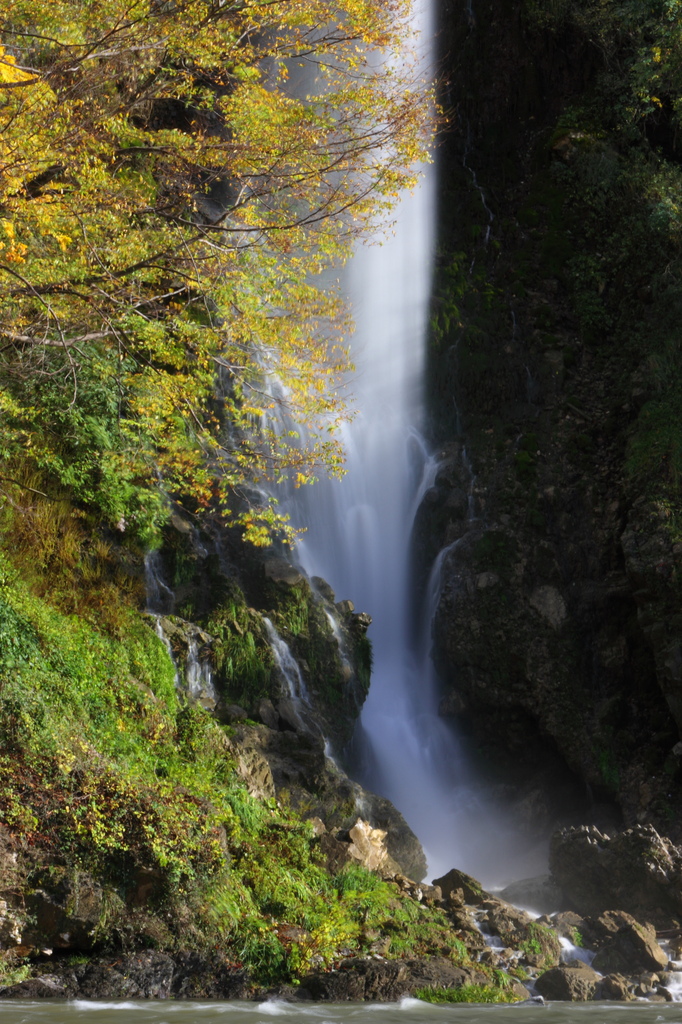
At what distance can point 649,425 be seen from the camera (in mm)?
14148

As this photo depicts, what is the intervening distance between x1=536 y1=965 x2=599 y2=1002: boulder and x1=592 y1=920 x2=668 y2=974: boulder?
2.92ft

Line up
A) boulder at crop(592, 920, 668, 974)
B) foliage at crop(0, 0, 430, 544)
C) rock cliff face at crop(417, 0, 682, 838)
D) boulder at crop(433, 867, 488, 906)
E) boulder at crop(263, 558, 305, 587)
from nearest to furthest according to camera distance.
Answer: boulder at crop(592, 920, 668, 974) → foliage at crop(0, 0, 430, 544) → boulder at crop(433, 867, 488, 906) → boulder at crop(263, 558, 305, 587) → rock cliff face at crop(417, 0, 682, 838)

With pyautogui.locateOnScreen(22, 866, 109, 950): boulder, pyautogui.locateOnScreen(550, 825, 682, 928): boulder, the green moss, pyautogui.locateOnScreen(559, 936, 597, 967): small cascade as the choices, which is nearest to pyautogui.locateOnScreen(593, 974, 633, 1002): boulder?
the green moss

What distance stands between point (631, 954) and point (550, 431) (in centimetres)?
1001

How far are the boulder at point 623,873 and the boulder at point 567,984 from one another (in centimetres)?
264

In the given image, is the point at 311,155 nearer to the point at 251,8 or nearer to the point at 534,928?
the point at 251,8

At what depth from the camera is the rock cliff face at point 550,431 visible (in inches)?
516

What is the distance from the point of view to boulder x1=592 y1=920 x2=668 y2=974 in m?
→ 7.62

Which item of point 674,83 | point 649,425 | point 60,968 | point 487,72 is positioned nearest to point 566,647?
point 649,425

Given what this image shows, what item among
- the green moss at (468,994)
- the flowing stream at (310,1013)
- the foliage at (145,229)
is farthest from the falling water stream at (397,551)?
the flowing stream at (310,1013)

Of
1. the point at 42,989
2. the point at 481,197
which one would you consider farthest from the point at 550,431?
the point at 42,989

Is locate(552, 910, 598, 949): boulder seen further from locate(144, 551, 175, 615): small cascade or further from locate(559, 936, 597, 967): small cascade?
locate(144, 551, 175, 615): small cascade

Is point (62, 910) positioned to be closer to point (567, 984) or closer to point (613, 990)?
point (567, 984)

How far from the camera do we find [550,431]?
625 inches
